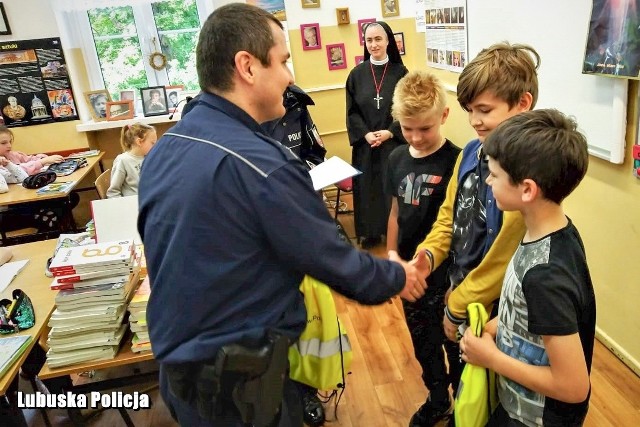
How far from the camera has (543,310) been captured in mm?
927

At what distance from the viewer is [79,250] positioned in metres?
1.79

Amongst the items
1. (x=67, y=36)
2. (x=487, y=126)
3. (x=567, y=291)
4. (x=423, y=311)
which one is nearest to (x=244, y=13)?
(x=487, y=126)

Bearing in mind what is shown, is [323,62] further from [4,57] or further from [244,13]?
[244,13]

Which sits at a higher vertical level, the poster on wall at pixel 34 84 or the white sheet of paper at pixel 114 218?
the poster on wall at pixel 34 84

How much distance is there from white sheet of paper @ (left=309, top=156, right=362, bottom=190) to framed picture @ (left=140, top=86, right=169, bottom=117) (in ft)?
11.0

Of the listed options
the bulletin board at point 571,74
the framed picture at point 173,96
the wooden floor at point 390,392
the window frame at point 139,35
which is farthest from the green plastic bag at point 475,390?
the window frame at point 139,35

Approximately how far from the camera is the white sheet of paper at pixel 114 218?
Answer: 2.25 m

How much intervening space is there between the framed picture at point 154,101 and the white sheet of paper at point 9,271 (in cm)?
260

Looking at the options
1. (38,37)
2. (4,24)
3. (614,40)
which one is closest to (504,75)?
(614,40)

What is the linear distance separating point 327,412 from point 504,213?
1371 millimetres

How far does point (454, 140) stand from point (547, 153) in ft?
9.39

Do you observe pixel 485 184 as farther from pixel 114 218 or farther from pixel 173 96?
pixel 173 96

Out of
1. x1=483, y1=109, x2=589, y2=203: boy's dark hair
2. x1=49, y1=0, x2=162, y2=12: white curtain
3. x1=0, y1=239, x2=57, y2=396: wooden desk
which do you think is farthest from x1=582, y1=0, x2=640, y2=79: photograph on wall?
x1=49, y1=0, x2=162, y2=12: white curtain

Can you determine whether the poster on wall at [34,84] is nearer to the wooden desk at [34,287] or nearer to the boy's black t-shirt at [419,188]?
the wooden desk at [34,287]
